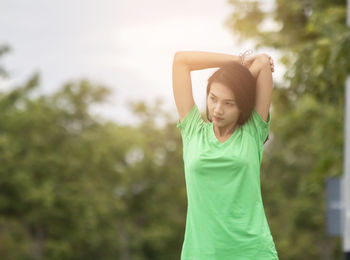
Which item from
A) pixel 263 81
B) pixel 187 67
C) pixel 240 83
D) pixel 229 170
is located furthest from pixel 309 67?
pixel 229 170

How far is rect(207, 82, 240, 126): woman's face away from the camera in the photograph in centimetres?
290

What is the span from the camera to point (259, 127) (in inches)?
117

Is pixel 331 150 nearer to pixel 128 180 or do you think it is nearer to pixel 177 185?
pixel 128 180

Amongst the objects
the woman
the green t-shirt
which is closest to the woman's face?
the woman

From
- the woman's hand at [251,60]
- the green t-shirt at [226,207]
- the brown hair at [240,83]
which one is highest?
the woman's hand at [251,60]

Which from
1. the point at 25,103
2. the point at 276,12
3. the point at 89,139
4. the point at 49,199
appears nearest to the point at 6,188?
the point at 49,199

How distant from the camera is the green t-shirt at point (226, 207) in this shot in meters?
2.79

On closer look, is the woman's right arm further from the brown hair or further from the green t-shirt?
the green t-shirt

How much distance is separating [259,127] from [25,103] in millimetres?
25635

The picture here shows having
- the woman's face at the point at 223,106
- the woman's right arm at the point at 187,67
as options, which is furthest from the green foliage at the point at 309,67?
the woman's face at the point at 223,106

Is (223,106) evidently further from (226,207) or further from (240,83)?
(226,207)

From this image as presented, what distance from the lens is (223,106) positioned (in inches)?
114

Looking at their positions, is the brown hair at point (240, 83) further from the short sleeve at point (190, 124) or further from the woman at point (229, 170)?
the short sleeve at point (190, 124)

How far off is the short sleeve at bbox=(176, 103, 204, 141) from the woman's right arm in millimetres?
26
